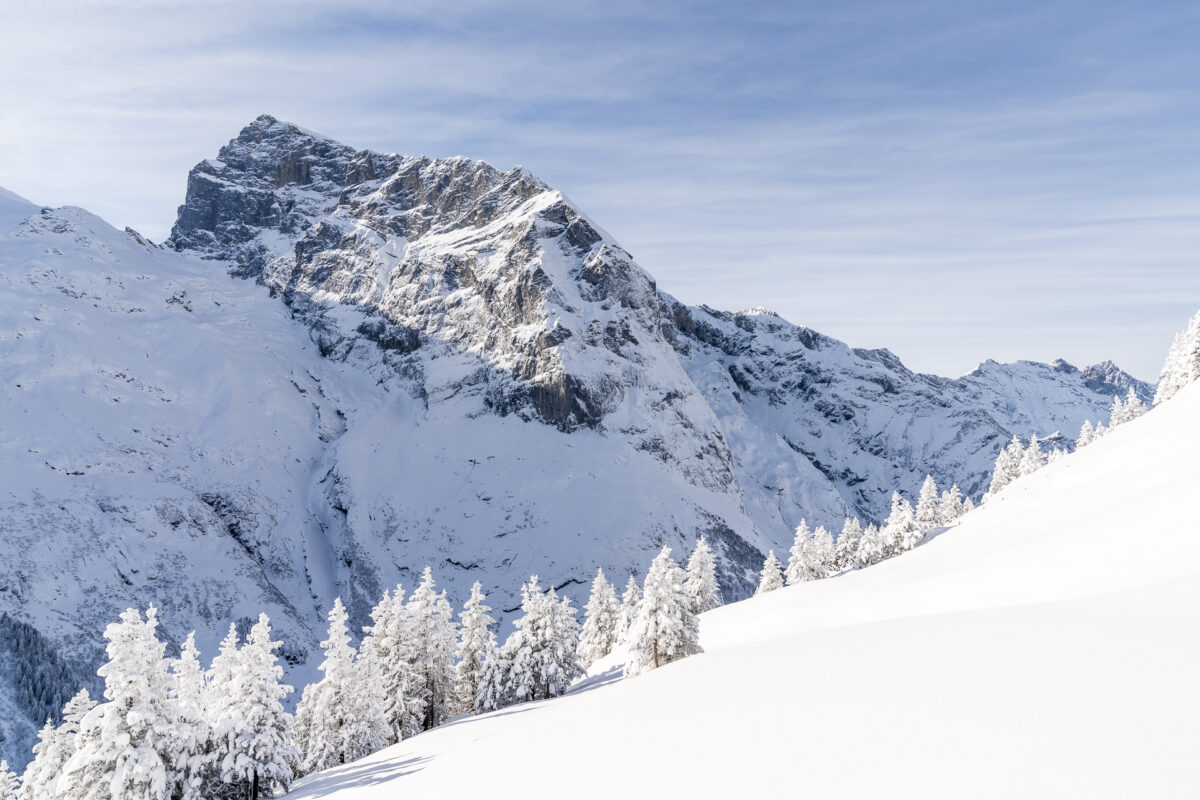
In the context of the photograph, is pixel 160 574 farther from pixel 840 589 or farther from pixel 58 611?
pixel 840 589

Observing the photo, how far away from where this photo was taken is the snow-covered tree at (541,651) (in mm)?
44594

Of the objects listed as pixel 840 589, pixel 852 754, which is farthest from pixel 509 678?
pixel 852 754

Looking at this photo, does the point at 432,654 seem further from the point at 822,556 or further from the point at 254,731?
the point at 822,556

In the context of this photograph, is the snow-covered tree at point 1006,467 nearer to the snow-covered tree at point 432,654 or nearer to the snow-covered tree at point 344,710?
the snow-covered tree at point 432,654

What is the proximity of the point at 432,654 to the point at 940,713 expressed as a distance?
40609 mm

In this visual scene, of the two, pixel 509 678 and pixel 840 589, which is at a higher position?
pixel 840 589

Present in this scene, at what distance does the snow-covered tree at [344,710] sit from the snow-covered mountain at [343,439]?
6559 centimetres

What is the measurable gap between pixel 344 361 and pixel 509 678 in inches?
6436

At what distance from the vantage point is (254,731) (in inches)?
1124

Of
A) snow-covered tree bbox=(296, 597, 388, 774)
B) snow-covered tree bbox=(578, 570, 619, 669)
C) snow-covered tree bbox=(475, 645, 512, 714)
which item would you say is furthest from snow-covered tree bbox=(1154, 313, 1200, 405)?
snow-covered tree bbox=(296, 597, 388, 774)

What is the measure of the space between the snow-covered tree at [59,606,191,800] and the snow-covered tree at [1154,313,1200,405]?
8919cm

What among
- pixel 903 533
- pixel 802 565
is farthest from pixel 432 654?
pixel 903 533

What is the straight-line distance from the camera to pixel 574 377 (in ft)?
519

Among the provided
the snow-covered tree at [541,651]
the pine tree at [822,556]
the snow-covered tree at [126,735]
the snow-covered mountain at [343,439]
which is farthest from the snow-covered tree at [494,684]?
the snow-covered mountain at [343,439]
